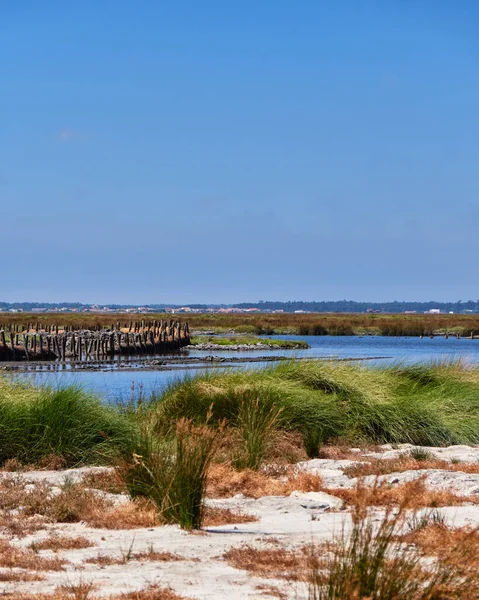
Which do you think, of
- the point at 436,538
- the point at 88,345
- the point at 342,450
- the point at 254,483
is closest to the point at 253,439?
the point at 254,483

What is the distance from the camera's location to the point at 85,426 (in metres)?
13.4

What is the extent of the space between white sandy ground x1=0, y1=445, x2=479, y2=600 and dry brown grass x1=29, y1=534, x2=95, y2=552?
0.09m

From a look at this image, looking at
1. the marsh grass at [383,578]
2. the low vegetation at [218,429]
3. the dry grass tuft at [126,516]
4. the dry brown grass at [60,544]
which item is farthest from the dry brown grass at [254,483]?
the marsh grass at [383,578]

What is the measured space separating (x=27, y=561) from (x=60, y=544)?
652 millimetres

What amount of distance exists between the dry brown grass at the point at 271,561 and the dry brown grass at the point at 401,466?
187 inches

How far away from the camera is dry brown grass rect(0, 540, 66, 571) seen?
6957mm

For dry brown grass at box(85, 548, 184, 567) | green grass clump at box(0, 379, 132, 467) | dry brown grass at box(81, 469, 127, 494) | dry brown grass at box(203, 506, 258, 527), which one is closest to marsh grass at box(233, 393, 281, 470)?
green grass clump at box(0, 379, 132, 467)

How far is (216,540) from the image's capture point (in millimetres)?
8039

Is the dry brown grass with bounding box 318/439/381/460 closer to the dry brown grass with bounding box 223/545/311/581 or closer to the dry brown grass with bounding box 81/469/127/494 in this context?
the dry brown grass with bounding box 81/469/127/494

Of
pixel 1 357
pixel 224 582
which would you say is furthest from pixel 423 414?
pixel 1 357

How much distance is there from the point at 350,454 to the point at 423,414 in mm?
3006

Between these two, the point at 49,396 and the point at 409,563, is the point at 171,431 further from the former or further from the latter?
the point at 409,563

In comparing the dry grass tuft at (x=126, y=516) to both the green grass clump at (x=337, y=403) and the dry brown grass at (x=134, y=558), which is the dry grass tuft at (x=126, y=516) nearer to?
the dry brown grass at (x=134, y=558)

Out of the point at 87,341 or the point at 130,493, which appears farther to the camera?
the point at 87,341
